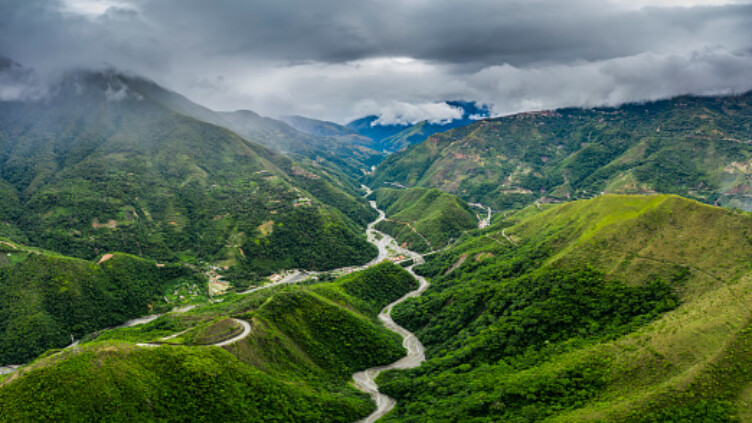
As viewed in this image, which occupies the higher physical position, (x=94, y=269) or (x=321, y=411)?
(x=94, y=269)

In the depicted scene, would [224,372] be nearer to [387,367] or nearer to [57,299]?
[387,367]

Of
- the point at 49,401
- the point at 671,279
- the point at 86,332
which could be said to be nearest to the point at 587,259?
the point at 671,279

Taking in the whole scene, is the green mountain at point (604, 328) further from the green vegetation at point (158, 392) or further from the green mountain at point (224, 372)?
the green vegetation at point (158, 392)

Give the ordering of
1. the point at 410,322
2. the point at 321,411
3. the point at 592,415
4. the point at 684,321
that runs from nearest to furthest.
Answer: the point at 592,415
the point at 684,321
the point at 321,411
the point at 410,322

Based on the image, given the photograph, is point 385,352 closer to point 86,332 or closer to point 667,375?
point 667,375

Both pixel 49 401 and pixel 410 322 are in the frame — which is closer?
pixel 49 401

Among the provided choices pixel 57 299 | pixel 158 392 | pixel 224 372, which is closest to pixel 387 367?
pixel 224 372

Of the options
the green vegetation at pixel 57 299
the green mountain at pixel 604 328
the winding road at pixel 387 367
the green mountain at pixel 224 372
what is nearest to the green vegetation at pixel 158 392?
the green mountain at pixel 224 372
